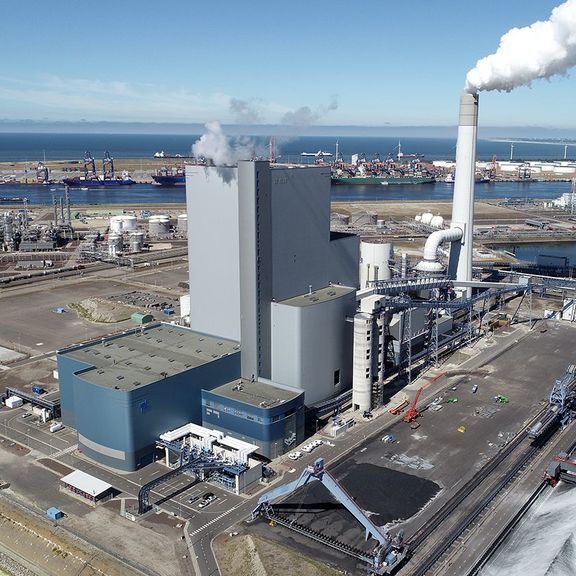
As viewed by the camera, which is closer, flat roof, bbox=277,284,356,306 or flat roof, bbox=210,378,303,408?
flat roof, bbox=210,378,303,408

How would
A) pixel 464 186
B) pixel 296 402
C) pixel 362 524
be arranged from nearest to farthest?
pixel 362 524 < pixel 296 402 < pixel 464 186

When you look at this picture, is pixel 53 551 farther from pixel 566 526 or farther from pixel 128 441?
pixel 566 526

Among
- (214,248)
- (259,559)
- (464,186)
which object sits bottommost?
(259,559)

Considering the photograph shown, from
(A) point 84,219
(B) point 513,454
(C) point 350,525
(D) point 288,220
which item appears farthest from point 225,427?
(A) point 84,219

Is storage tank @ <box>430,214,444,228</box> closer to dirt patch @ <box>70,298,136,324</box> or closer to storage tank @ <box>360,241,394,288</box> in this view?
storage tank @ <box>360,241,394,288</box>

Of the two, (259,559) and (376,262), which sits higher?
(376,262)

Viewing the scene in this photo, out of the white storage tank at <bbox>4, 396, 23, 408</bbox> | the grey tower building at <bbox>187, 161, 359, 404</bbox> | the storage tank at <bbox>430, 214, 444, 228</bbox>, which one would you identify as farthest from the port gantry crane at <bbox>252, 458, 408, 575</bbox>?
the storage tank at <bbox>430, 214, 444, 228</bbox>

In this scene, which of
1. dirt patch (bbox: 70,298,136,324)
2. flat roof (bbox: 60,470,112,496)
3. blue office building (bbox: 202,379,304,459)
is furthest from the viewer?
dirt patch (bbox: 70,298,136,324)

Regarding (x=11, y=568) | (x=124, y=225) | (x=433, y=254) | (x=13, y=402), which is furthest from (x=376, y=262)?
(x=124, y=225)

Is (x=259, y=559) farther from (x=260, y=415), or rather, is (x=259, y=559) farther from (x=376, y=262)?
(x=376, y=262)
